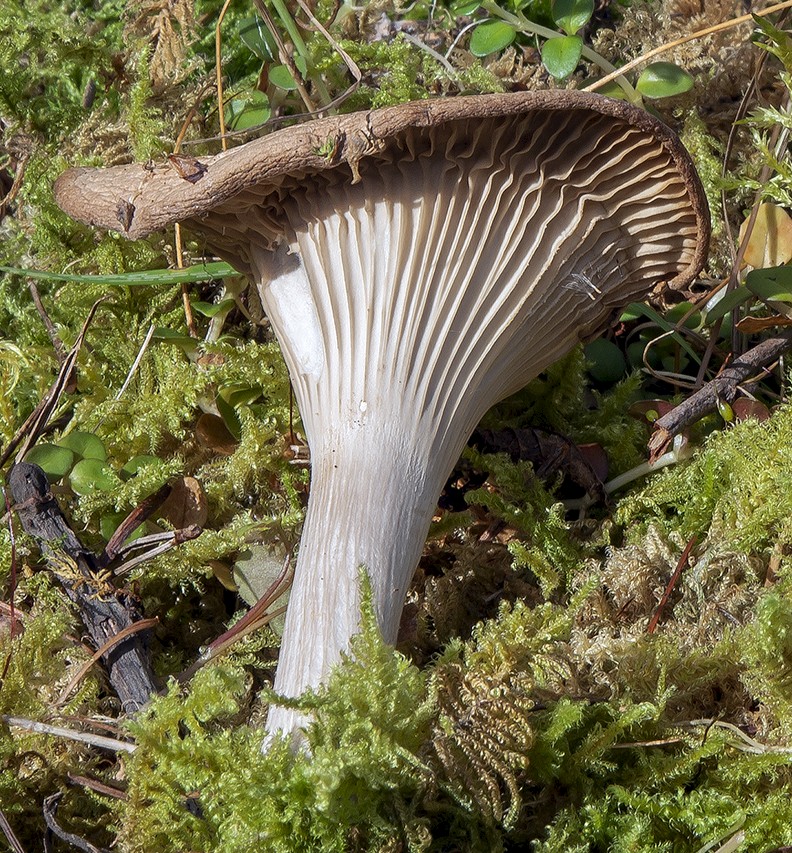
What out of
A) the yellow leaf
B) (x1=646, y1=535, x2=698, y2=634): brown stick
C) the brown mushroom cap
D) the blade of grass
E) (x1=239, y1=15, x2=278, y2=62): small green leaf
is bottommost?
(x1=646, y1=535, x2=698, y2=634): brown stick

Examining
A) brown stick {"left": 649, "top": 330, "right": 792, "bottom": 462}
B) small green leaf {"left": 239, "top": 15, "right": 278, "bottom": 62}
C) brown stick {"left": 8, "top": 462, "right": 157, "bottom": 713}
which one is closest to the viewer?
brown stick {"left": 8, "top": 462, "right": 157, "bottom": 713}

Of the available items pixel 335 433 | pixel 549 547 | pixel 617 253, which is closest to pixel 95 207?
pixel 335 433

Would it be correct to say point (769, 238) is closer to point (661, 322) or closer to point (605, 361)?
point (661, 322)

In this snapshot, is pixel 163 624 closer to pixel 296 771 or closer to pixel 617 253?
pixel 296 771

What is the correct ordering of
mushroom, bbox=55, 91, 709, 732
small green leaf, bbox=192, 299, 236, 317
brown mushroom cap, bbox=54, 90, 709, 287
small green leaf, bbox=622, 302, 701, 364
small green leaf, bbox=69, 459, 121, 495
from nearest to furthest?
1. brown mushroom cap, bbox=54, 90, 709, 287
2. mushroom, bbox=55, 91, 709, 732
3. small green leaf, bbox=69, 459, 121, 495
4. small green leaf, bbox=622, 302, 701, 364
5. small green leaf, bbox=192, 299, 236, 317

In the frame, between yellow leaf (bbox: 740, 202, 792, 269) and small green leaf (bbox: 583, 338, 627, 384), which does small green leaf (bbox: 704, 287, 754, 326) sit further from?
small green leaf (bbox: 583, 338, 627, 384)

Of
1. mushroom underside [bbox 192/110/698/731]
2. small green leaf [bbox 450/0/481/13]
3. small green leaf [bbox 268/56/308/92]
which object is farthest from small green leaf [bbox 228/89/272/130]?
mushroom underside [bbox 192/110/698/731]

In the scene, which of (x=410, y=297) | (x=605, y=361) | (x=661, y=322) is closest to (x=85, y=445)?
(x=410, y=297)
